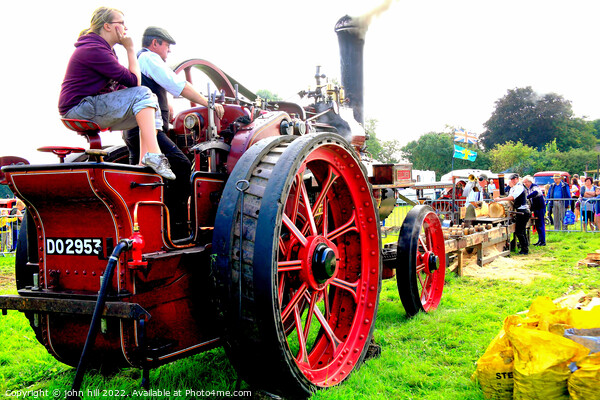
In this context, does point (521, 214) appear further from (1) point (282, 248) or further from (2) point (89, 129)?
(2) point (89, 129)

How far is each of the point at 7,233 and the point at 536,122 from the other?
52.7m

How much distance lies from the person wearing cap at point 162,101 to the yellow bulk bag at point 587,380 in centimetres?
241

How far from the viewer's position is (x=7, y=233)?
10617 millimetres

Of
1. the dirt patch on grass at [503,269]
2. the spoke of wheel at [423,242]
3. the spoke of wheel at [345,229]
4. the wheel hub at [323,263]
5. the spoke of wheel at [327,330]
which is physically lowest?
the dirt patch on grass at [503,269]

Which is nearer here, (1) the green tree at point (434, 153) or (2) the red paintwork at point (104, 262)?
(2) the red paintwork at point (104, 262)

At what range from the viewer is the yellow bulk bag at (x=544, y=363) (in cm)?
245

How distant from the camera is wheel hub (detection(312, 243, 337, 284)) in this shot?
2695 mm

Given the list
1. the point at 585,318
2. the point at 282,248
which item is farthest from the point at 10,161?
the point at 585,318

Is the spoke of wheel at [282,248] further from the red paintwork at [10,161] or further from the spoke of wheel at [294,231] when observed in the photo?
the red paintwork at [10,161]

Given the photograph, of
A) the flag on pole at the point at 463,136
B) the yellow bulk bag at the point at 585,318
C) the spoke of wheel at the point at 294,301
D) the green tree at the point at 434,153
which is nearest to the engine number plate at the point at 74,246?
the spoke of wheel at the point at 294,301

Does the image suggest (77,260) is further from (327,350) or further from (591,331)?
(591,331)

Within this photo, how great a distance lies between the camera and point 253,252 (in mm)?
2240

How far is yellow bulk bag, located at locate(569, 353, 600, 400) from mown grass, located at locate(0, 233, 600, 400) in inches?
25.3

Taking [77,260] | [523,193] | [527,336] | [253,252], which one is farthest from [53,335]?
[523,193]
